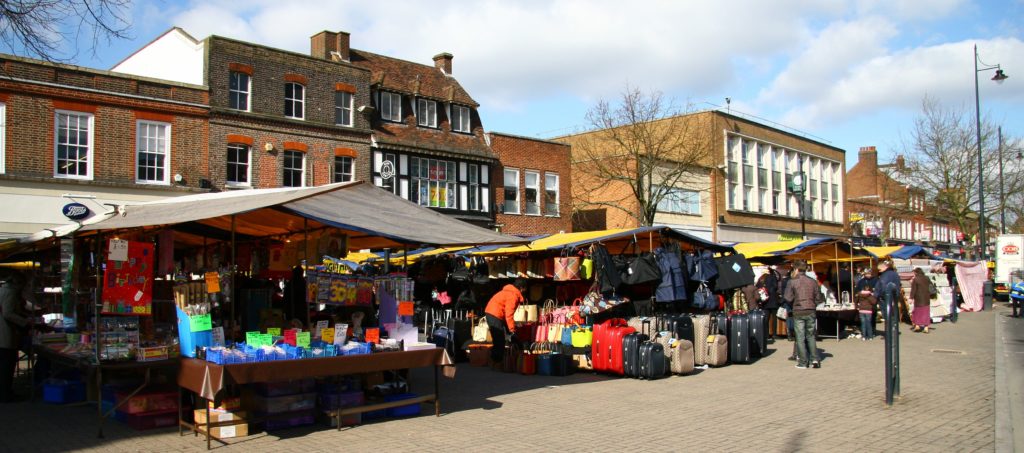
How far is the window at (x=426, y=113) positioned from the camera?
31.4m

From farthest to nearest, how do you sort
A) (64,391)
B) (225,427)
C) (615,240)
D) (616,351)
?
(615,240) → (616,351) → (64,391) → (225,427)

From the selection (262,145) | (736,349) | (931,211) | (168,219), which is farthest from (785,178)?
(168,219)

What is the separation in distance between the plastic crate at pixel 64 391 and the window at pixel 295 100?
17.4 meters

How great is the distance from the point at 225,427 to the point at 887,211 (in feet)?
153

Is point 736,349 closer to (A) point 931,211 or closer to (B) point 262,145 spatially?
(B) point 262,145

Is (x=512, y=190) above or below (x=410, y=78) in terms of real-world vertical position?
below

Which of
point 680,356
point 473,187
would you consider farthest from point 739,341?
point 473,187

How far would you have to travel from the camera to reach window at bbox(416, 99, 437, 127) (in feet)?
103

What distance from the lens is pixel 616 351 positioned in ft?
41.6

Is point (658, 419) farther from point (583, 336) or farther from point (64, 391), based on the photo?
point (64, 391)

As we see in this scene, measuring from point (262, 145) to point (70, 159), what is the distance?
5.75 meters

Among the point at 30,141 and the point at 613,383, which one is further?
the point at 30,141

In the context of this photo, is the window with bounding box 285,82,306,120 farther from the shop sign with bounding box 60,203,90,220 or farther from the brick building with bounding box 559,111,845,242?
the shop sign with bounding box 60,203,90,220

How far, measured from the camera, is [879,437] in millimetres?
8125
